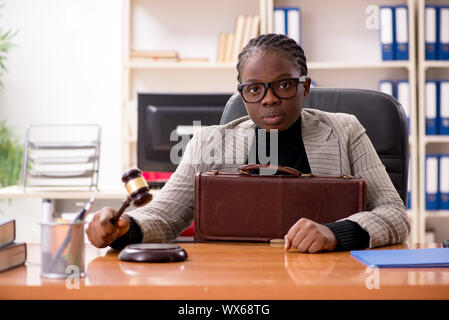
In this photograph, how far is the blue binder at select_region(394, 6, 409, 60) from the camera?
352cm

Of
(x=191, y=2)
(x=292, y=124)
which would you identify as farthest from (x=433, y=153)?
(x=292, y=124)

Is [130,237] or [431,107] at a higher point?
[431,107]

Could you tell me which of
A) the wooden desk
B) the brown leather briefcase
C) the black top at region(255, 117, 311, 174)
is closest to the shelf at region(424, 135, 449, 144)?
the black top at region(255, 117, 311, 174)

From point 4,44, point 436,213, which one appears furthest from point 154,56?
point 436,213

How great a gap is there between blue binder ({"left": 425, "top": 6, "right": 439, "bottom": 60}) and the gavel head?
3.03 meters

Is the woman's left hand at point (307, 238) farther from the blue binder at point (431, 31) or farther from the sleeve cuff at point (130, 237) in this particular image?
the blue binder at point (431, 31)

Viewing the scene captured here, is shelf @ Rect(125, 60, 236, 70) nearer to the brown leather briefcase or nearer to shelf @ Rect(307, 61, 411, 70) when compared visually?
shelf @ Rect(307, 61, 411, 70)

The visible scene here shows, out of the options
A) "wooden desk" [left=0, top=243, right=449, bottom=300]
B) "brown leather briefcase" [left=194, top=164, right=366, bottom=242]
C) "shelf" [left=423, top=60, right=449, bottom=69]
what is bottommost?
"wooden desk" [left=0, top=243, right=449, bottom=300]

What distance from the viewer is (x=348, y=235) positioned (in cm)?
115

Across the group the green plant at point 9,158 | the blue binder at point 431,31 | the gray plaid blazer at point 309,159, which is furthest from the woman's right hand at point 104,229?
the green plant at point 9,158

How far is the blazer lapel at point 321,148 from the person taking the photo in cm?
149

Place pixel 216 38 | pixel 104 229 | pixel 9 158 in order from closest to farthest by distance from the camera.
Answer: pixel 104 229 < pixel 216 38 < pixel 9 158

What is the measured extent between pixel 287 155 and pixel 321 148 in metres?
0.09

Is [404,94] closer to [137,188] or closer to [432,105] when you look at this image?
[432,105]
